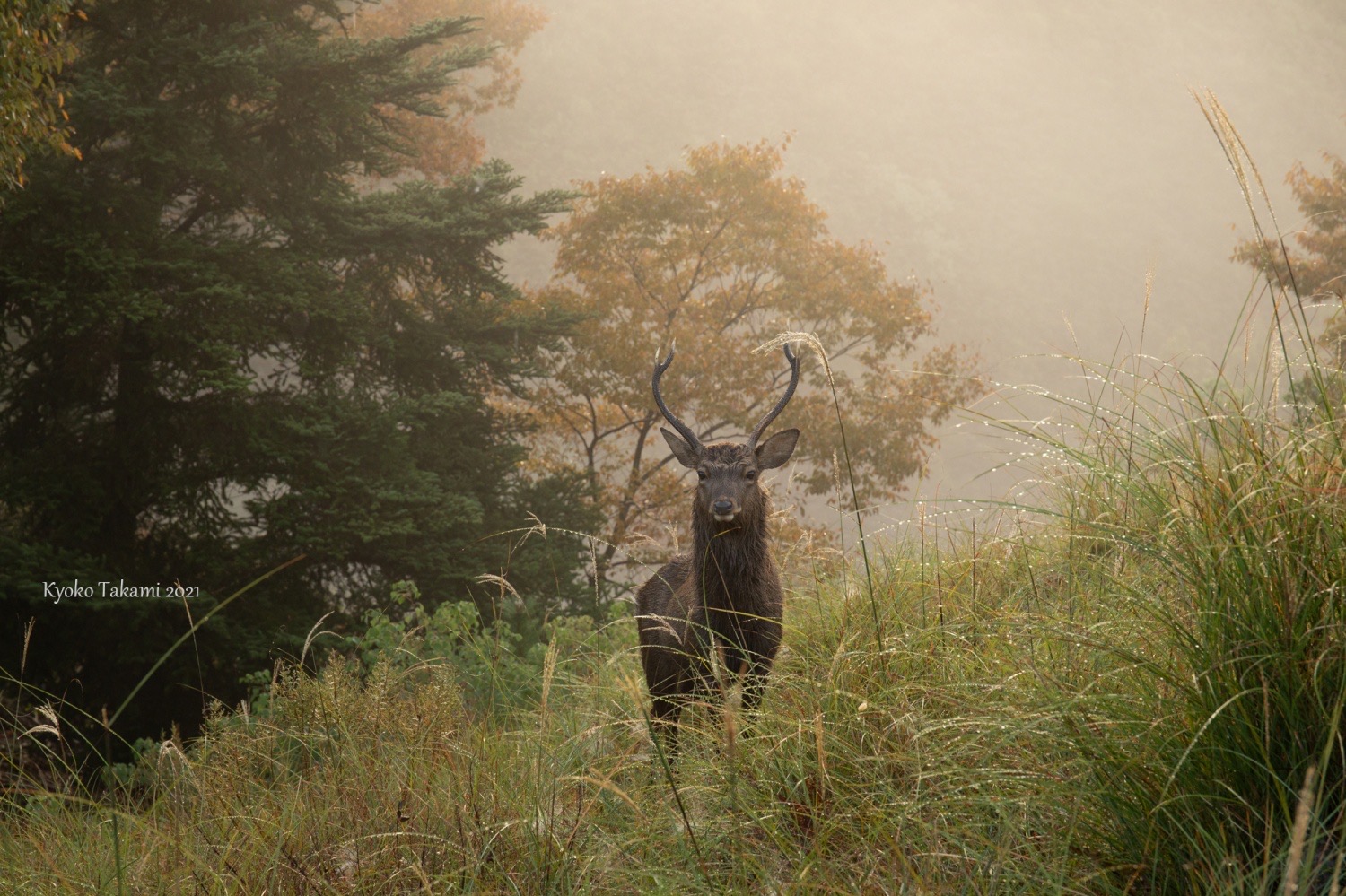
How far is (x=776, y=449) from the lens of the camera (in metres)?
5.40

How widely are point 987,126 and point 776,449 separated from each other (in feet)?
192

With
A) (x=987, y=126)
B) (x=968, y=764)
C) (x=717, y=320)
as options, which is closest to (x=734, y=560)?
(x=968, y=764)

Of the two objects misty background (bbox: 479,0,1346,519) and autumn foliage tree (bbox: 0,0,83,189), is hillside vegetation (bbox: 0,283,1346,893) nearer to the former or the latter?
autumn foliage tree (bbox: 0,0,83,189)

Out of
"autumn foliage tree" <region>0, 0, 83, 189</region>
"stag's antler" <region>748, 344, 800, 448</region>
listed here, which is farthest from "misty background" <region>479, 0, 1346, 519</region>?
"stag's antler" <region>748, 344, 800, 448</region>

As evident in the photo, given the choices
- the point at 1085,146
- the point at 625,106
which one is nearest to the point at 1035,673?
the point at 625,106

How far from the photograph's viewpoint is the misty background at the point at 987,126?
48250mm

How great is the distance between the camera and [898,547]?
5738 mm

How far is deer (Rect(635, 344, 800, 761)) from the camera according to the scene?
15.4 ft

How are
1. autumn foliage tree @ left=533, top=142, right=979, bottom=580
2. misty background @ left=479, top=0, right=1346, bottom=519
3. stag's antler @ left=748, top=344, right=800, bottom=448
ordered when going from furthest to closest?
misty background @ left=479, top=0, right=1346, bottom=519 < autumn foliage tree @ left=533, top=142, right=979, bottom=580 < stag's antler @ left=748, top=344, right=800, bottom=448

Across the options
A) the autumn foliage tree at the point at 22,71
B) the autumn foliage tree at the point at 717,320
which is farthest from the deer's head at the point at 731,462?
the autumn foliage tree at the point at 717,320

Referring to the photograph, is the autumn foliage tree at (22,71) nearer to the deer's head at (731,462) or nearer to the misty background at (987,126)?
the deer's head at (731,462)

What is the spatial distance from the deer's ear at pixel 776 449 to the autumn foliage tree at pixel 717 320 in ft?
41.3

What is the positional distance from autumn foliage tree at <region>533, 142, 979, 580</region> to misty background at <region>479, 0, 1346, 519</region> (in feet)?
76.5

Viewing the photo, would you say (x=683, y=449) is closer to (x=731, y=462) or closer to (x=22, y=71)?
(x=731, y=462)
